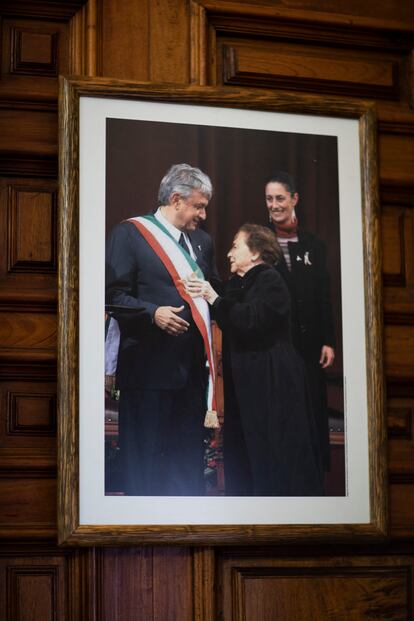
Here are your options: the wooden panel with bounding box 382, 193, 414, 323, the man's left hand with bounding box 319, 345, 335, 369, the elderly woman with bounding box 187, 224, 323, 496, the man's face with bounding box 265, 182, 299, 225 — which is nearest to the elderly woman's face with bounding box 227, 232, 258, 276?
the elderly woman with bounding box 187, 224, 323, 496

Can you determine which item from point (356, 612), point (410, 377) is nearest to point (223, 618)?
point (356, 612)

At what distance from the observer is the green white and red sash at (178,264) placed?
2783mm

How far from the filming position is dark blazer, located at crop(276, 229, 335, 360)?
9.38ft

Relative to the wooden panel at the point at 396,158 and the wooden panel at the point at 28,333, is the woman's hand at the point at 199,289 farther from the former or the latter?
the wooden panel at the point at 396,158

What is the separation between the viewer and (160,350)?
108 inches

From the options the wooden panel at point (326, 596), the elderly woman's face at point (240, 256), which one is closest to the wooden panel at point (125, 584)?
the wooden panel at point (326, 596)

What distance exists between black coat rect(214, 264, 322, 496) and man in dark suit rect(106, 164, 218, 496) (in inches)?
3.3

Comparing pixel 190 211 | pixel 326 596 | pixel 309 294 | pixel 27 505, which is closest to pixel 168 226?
pixel 190 211

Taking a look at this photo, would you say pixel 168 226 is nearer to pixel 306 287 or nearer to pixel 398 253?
pixel 306 287

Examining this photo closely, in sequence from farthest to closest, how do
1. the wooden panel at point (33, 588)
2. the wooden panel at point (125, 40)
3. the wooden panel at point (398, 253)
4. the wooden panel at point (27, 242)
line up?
the wooden panel at point (398, 253), the wooden panel at point (125, 40), the wooden panel at point (27, 242), the wooden panel at point (33, 588)

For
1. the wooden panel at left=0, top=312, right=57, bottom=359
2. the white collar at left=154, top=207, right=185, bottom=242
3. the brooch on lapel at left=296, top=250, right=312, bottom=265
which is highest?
the white collar at left=154, top=207, right=185, bottom=242

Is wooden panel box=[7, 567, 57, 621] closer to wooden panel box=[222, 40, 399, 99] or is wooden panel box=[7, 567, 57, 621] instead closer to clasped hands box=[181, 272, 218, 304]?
clasped hands box=[181, 272, 218, 304]

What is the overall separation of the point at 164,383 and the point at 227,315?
25cm

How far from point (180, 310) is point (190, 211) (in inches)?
10.6
